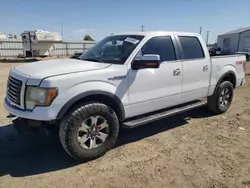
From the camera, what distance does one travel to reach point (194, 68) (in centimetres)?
489

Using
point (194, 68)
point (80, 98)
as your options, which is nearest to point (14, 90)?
point (80, 98)

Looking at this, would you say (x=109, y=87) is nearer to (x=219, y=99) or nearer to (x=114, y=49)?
(x=114, y=49)

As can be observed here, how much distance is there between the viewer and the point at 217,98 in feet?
18.7

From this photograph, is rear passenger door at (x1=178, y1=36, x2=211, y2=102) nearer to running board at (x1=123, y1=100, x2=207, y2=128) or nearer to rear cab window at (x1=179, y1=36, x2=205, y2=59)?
rear cab window at (x1=179, y1=36, x2=205, y2=59)

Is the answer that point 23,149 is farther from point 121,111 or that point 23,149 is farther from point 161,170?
point 161,170

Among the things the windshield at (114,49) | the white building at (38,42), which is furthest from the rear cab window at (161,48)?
the white building at (38,42)

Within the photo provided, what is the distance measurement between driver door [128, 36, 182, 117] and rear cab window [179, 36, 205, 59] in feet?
1.07

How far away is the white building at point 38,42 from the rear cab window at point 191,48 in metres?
23.7

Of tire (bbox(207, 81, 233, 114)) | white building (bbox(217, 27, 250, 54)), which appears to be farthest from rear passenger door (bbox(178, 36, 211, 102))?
white building (bbox(217, 27, 250, 54))

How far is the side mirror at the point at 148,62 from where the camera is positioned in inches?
147

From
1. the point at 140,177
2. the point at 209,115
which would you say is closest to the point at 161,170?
the point at 140,177

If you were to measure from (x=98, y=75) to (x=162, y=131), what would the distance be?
203 centimetres

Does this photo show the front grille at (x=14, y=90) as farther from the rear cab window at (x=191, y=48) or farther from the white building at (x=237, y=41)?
the white building at (x=237, y=41)

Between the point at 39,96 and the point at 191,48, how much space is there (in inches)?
128
